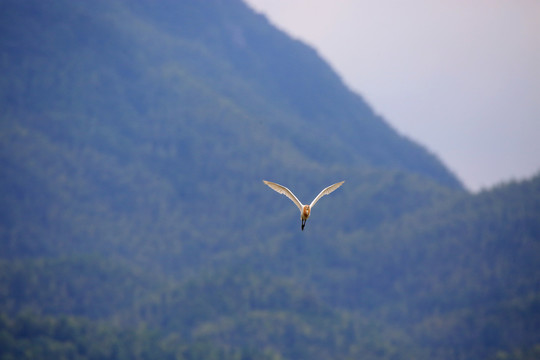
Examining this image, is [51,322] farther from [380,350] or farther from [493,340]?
[493,340]

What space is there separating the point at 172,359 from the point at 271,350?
17.5 meters

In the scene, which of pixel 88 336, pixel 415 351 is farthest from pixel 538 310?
pixel 88 336

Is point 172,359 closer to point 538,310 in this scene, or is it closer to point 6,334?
point 6,334

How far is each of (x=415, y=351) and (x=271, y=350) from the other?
95.9 ft

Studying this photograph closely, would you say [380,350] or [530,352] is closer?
[530,352]

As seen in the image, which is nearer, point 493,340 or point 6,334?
point 6,334

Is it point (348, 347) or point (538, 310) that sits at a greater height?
point (538, 310)

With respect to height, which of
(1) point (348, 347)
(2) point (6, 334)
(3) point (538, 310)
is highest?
(3) point (538, 310)

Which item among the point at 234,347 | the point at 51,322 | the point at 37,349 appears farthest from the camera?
the point at 234,347

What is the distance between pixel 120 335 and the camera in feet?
590

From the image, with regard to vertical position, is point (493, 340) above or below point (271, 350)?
above

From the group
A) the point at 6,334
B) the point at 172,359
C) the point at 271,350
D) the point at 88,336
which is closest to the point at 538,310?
the point at 271,350

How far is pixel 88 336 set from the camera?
171625 mm

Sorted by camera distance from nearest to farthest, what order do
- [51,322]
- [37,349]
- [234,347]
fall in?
[37,349]
[51,322]
[234,347]
